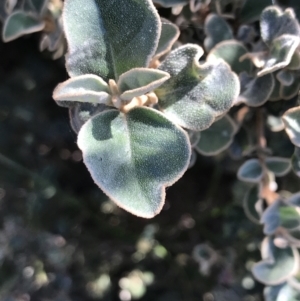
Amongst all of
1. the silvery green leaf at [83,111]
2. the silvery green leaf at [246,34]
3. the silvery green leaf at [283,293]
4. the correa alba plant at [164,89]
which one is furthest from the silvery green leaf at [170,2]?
the silvery green leaf at [283,293]

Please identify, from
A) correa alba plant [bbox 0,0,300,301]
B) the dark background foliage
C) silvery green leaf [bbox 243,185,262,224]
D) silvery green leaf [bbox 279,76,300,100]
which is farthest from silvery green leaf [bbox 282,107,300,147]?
the dark background foliage

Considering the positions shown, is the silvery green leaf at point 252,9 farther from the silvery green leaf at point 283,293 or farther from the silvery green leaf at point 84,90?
the silvery green leaf at point 283,293

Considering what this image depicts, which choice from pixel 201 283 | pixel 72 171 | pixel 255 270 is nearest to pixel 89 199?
pixel 72 171

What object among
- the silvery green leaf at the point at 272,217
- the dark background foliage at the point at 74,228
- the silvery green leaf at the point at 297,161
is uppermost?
the silvery green leaf at the point at 297,161

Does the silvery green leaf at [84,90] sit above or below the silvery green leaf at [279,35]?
above

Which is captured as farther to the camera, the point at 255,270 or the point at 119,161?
the point at 255,270

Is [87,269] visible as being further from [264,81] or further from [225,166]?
[264,81]
